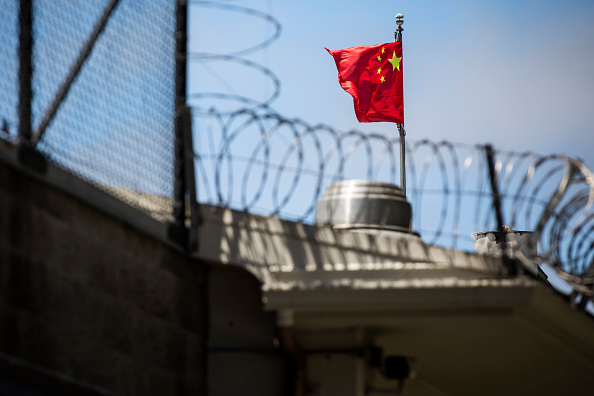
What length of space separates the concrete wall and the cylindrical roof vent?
1.32 m

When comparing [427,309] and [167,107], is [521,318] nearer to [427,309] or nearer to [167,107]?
[427,309]

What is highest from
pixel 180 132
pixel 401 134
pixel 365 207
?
pixel 401 134

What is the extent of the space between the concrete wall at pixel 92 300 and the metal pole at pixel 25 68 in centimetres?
36

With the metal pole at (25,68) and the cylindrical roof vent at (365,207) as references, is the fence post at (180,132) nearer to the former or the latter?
the cylindrical roof vent at (365,207)

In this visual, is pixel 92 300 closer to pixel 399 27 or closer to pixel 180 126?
pixel 180 126

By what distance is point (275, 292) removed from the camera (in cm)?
736

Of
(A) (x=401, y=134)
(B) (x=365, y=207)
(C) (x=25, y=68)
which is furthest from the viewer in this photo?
(A) (x=401, y=134)

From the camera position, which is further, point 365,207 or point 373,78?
point 373,78

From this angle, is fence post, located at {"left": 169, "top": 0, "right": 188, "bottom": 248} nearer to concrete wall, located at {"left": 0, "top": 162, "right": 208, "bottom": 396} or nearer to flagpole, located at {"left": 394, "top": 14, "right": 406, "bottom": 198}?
concrete wall, located at {"left": 0, "top": 162, "right": 208, "bottom": 396}

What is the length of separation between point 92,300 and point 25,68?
1.54 m

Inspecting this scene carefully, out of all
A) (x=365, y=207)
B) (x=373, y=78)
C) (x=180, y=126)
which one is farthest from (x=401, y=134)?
(x=180, y=126)

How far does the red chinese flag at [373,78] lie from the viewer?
1513cm

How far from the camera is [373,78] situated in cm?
1540

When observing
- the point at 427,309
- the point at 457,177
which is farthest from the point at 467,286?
the point at 457,177
